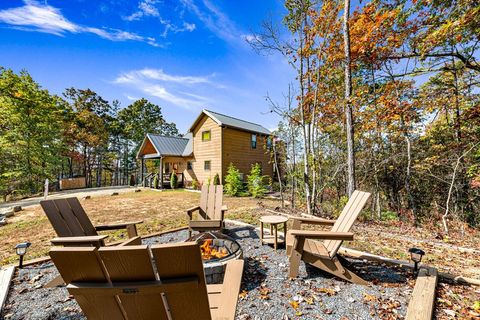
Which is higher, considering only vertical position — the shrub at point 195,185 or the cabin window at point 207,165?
the cabin window at point 207,165

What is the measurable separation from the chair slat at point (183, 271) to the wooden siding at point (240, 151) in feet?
40.9

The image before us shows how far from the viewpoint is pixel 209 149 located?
1480 cm

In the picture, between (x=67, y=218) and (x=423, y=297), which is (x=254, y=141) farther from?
(x=423, y=297)

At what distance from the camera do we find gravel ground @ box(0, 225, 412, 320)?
216cm

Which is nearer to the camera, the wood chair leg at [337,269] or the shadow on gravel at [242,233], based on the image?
the wood chair leg at [337,269]

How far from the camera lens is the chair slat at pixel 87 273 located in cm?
97

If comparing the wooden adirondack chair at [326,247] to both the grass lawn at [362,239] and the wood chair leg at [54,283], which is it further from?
the wood chair leg at [54,283]

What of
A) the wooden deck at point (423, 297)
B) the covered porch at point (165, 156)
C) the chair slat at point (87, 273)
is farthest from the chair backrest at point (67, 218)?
the covered porch at point (165, 156)

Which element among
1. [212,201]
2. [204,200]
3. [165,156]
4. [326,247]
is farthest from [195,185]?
[326,247]

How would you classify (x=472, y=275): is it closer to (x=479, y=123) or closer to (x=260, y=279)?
(x=260, y=279)

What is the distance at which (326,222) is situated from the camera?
11.5 ft

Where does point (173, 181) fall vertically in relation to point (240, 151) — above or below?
below

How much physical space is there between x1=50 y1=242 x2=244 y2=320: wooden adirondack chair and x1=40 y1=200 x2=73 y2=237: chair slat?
214 cm

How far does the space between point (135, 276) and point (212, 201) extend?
394cm
